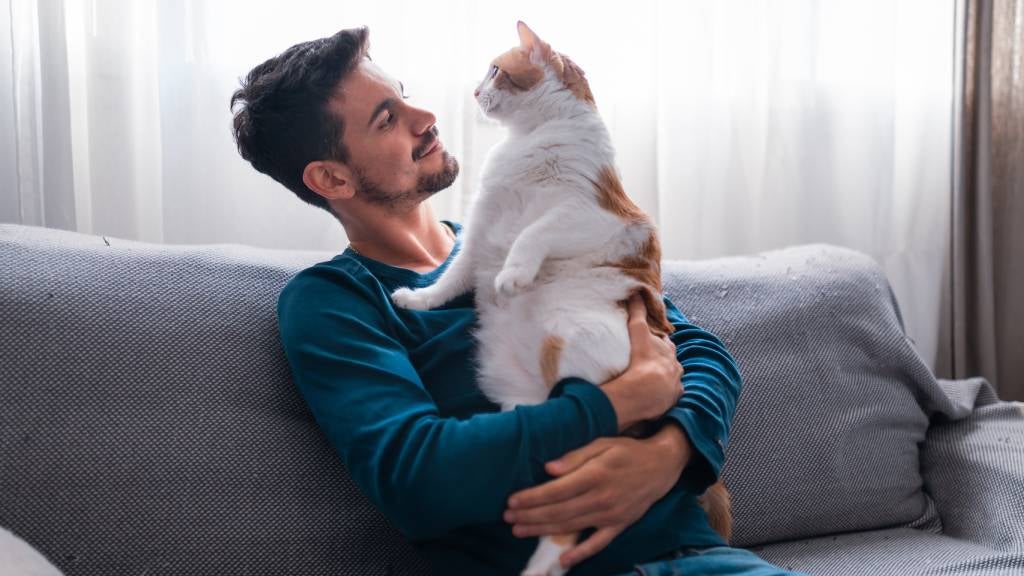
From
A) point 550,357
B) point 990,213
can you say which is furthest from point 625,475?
point 990,213

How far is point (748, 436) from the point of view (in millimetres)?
1456

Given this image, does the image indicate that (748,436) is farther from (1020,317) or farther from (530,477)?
(1020,317)

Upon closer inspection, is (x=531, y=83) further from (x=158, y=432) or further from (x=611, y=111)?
(x=611, y=111)

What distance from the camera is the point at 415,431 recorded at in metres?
0.97

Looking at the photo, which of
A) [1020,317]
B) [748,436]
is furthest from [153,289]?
[1020,317]

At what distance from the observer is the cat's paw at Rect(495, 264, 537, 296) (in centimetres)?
104

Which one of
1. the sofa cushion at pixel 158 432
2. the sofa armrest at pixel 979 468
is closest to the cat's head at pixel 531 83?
the sofa cushion at pixel 158 432

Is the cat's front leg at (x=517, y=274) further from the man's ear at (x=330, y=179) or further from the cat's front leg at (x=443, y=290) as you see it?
the man's ear at (x=330, y=179)

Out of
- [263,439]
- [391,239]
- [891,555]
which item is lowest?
[891,555]

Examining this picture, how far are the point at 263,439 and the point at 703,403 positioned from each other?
1.91ft

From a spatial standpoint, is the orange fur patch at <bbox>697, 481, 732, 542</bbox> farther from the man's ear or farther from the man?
the man's ear

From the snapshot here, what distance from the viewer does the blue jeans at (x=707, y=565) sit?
3.32 ft

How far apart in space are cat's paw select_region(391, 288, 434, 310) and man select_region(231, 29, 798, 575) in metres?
0.02

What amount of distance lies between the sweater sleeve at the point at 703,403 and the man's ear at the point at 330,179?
1.72ft
